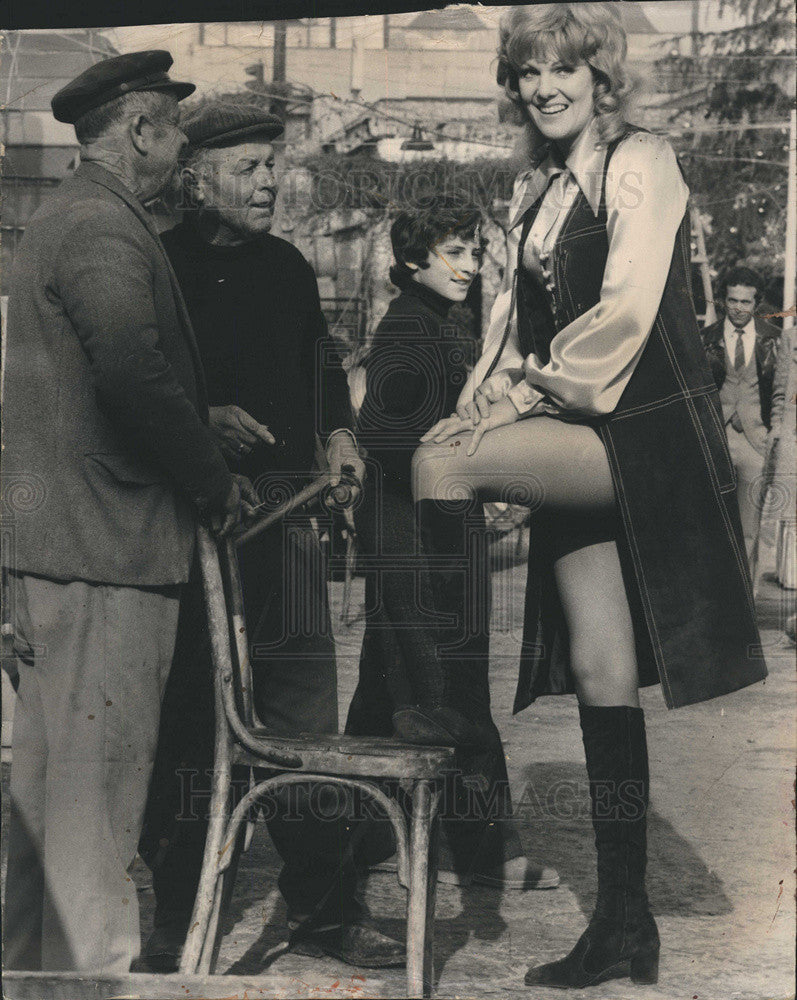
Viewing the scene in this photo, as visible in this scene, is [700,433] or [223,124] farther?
[223,124]

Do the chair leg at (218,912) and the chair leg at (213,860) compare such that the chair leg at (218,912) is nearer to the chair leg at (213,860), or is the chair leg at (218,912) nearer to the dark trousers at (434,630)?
the chair leg at (213,860)

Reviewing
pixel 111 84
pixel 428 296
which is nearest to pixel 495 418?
pixel 428 296

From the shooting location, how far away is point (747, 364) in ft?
11.0

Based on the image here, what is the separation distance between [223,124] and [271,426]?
2.43ft

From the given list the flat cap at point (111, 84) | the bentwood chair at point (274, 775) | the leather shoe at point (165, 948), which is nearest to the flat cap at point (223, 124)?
the flat cap at point (111, 84)

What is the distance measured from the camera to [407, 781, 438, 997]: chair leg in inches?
112

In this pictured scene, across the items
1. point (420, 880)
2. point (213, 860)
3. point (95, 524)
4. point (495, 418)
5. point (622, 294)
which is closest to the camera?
point (420, 880)

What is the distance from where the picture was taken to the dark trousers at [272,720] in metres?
3.34

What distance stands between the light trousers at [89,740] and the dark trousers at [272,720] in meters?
0.15

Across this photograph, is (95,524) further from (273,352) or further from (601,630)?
(601,630)

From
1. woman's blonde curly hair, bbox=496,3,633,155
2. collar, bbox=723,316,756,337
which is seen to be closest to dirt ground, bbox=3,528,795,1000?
collar, bbox=723,316,756,337

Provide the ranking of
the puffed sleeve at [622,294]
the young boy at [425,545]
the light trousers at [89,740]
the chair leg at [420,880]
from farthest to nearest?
1. the young boy at [425,545]
2. the puffed sleeve at [622,294]
3. the light trousers at [89,740]
4. the chair leg at [420,880]

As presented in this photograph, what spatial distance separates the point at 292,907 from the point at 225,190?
69.2 inches

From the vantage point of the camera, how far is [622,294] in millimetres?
3205
